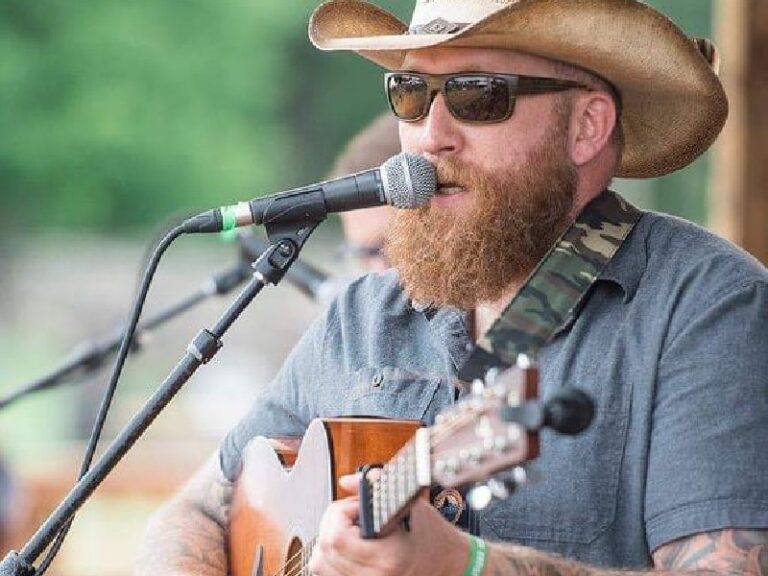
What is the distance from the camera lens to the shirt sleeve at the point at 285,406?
3.48m

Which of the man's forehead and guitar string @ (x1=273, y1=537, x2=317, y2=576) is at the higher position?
the man's forehead

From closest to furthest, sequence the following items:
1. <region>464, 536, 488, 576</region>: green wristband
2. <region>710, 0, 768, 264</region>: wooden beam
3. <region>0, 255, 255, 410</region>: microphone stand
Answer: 1. <region>464, 536, 488, 576</region>: green wristband
2. <region>0, 255, 255, 410</region>: microphone stand
3. <region>710, 0, 768, 264</region>: wooden beam

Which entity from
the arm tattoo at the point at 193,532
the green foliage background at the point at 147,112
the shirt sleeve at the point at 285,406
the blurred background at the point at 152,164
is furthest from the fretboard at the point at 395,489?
the green foliage background at the point at 147,112

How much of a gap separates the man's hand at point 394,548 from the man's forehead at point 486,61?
1024 millimetres

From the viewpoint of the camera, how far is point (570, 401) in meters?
2.04

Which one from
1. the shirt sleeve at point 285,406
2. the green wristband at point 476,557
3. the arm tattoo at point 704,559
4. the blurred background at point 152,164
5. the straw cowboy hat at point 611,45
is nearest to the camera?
the green wristband at point 476,557

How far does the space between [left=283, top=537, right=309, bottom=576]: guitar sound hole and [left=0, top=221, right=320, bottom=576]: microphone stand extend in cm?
37

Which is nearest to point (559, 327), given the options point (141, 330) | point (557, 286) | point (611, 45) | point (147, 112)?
point (557, 286)

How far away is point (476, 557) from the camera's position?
→ 2.46m

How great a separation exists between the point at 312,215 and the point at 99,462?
1.95 ft

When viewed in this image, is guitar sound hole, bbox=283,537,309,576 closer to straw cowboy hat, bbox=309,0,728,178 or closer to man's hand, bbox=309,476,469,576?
man's hand, bbox=309,476,469,576

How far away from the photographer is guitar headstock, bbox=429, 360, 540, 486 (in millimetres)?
2086

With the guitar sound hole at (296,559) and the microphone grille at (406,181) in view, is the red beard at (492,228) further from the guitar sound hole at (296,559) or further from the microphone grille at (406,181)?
the guitar sound hole at (296,559)

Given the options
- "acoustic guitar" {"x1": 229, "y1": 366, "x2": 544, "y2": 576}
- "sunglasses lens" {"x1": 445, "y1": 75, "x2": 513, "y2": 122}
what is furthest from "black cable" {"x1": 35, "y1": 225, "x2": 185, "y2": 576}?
"sunglasses lens" {"x1": 445, "y1": 75, "x2": 513, "y2": 122}
